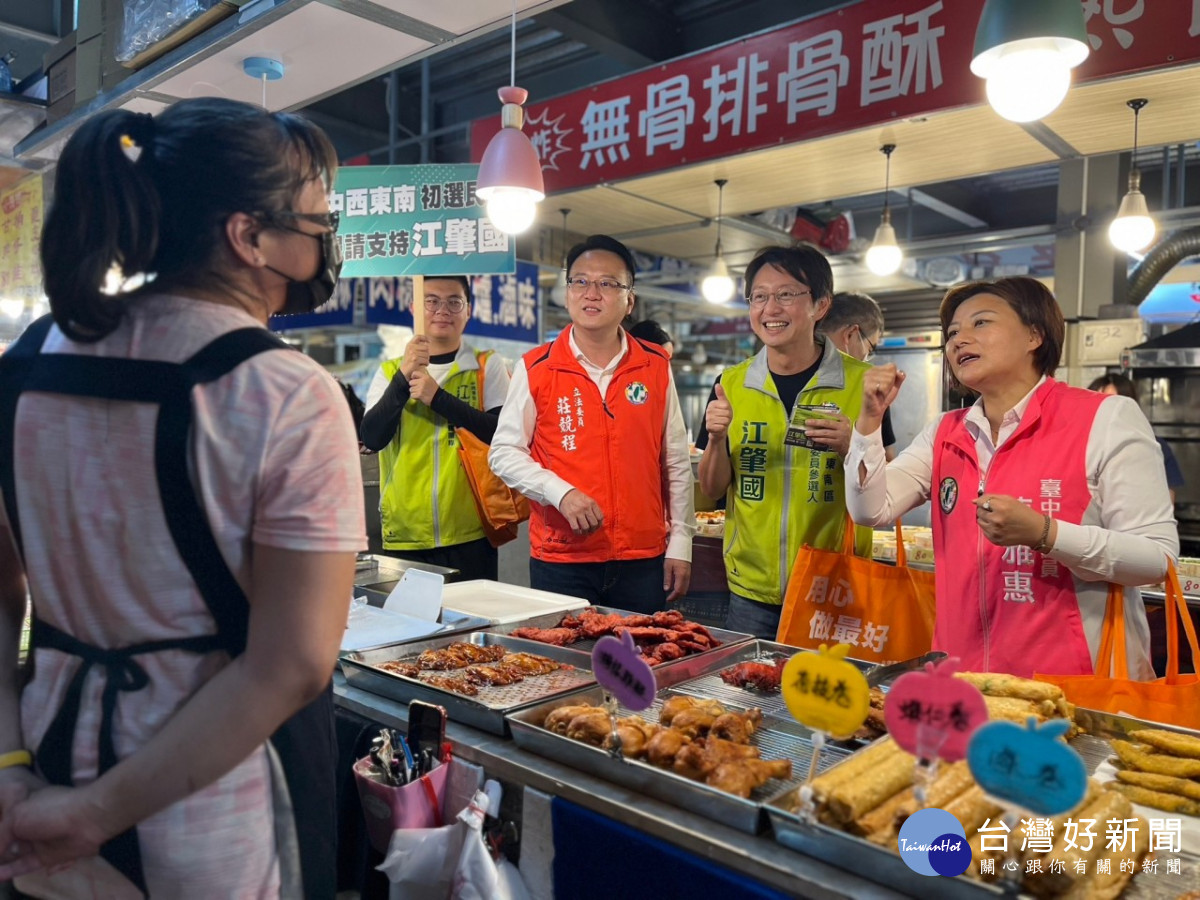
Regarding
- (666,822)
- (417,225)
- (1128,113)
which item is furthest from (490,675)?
(1128,113)

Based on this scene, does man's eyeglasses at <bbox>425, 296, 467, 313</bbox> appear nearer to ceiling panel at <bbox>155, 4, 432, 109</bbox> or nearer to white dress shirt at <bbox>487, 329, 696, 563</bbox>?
white dress shirt at <bbox>487, 329, 696, 563</bbox>

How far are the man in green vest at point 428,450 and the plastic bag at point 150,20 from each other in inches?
60.0

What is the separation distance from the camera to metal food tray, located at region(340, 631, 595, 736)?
6.06ft

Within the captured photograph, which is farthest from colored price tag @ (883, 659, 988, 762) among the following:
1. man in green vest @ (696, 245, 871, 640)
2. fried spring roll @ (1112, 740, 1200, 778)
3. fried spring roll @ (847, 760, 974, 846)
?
man in green vest @ (696, 245, 871, 640)

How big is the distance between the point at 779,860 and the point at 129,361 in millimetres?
1168

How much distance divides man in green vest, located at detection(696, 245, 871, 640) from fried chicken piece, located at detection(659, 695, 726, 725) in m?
1.11

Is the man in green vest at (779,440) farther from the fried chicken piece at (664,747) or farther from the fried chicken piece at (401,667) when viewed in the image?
the fried chicken piece at (664,747)

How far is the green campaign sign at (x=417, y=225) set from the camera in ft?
12.7

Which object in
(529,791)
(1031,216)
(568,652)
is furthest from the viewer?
(1031,216)

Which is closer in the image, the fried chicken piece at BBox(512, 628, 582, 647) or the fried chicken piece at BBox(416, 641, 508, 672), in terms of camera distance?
the fried chicken piece at BBox(416, 641, 508, 672)

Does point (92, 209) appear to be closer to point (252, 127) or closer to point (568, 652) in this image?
point (252, 127)

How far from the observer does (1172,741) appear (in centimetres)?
164

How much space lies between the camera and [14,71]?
660 cm

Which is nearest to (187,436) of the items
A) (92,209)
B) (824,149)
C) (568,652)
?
(92,209)
